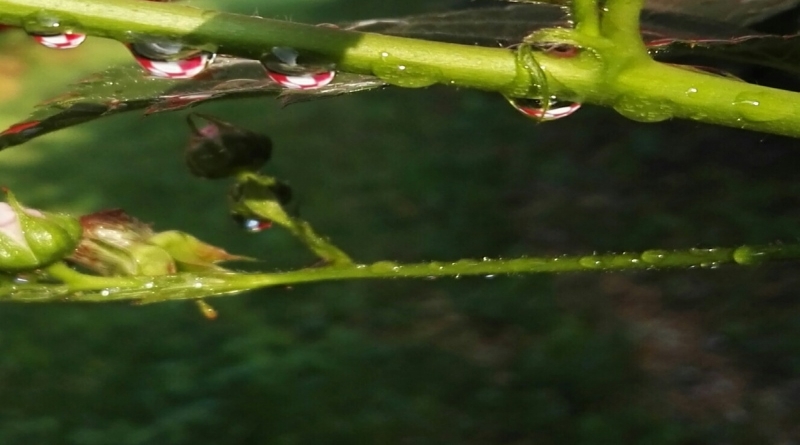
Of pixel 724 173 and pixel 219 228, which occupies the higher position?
pixel 724 173

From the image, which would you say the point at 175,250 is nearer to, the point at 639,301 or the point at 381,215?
the point at 639,301

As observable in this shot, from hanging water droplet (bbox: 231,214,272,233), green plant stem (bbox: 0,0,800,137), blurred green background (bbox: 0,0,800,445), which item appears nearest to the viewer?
green plant stem (bbox: 0,0,800,137)

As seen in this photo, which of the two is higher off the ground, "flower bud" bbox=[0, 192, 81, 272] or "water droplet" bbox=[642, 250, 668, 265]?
"water droplet" bbox=[642, 250, 668, 265]

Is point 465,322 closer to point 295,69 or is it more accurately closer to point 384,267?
point 384,267

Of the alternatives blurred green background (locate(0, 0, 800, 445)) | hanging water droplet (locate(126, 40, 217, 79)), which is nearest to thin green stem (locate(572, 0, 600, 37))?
hanging water droplet (locate(126, 40, 217, 79))

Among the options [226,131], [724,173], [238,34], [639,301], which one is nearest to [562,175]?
[724,173]

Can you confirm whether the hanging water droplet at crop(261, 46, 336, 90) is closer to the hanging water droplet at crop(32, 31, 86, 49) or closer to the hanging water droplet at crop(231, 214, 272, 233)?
the hanging water droplet at crop(32, 31, 86, 49)
